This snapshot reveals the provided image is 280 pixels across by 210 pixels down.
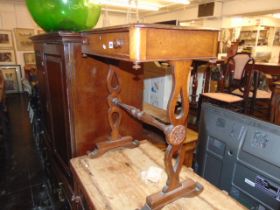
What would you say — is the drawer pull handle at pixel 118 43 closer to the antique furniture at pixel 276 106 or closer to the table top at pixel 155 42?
the table top at pixel 155 42

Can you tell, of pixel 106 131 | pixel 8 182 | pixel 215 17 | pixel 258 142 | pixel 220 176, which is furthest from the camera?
pixel 215 17

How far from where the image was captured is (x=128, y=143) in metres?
1.30

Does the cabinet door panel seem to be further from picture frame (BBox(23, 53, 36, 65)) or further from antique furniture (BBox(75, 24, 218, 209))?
picture frame (BBox(23, 53, 36, 65))

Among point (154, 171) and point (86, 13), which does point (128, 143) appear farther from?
point (86, 13)

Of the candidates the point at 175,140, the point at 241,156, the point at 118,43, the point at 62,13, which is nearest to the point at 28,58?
the point at 62,13

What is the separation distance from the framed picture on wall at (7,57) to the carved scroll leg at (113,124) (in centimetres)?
612

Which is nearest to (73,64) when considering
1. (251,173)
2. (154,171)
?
(154,171)

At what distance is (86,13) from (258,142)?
104 centimetres

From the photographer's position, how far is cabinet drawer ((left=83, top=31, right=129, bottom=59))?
67 cm

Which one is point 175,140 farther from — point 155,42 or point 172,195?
point 155,42

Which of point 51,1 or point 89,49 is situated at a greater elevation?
point 51,1

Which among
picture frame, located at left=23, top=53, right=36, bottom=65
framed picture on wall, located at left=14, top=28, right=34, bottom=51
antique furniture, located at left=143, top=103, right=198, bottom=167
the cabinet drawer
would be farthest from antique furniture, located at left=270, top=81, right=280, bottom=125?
picture frame, located at left=23, top=53, right=36, bottom=65

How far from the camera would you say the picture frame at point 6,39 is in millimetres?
5874

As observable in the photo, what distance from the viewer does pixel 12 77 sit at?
6.11 metres
